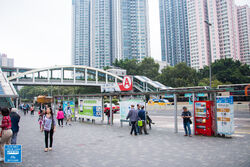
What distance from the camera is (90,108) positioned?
1920 cm

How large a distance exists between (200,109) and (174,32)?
6746 inches

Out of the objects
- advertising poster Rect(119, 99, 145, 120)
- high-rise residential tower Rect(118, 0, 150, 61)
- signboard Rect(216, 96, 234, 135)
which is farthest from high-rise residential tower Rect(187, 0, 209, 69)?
signboard Rect(216, 96, 234, 135)

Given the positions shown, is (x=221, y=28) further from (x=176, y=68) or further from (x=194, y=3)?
(x=176, y=68)

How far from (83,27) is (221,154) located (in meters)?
183

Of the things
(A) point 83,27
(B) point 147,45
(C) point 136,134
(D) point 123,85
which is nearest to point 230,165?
(C) point 136,134

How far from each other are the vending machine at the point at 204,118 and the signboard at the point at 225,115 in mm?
417

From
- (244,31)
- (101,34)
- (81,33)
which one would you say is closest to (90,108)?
(244,31)

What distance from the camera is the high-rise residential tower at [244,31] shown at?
431 ft

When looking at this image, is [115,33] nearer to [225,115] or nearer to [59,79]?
[59,79]

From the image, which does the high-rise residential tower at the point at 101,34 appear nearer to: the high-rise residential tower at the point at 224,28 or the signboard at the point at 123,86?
the high-rise residential tower at the point at 224,28

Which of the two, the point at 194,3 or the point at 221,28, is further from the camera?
the point at 194,3

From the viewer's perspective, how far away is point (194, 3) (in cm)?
13812

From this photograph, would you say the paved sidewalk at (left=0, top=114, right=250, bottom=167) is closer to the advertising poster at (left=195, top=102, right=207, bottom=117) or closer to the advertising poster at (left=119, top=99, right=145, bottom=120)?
the advertising poster at (left=195, top=102, right=207, bottom=117)

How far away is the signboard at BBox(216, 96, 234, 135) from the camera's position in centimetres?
1059
